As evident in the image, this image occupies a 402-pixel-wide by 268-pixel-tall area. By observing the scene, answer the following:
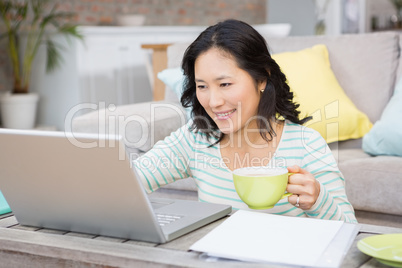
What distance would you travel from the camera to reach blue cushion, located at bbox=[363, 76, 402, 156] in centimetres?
222

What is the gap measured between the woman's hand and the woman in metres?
0.09

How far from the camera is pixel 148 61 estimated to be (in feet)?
12.9

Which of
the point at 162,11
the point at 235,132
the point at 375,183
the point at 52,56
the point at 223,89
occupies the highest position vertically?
the point at 162,11

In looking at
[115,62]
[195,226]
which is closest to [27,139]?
[195,226]

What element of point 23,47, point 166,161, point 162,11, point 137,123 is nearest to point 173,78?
point 137,123

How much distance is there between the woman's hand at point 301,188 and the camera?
1.16 metres

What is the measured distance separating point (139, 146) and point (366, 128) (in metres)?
0.99

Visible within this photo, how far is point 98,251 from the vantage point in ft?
3.27

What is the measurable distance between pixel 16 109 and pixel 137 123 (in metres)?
2.67

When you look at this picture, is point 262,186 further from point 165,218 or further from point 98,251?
point 98,251

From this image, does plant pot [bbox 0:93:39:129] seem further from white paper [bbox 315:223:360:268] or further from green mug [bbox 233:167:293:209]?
white paper [bbox 315:223:360:268]

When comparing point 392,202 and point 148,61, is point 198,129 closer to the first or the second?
point 392,202

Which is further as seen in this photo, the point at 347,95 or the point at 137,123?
the point at 347,95

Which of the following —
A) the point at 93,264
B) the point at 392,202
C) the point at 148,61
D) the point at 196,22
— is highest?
the point at 196,22
